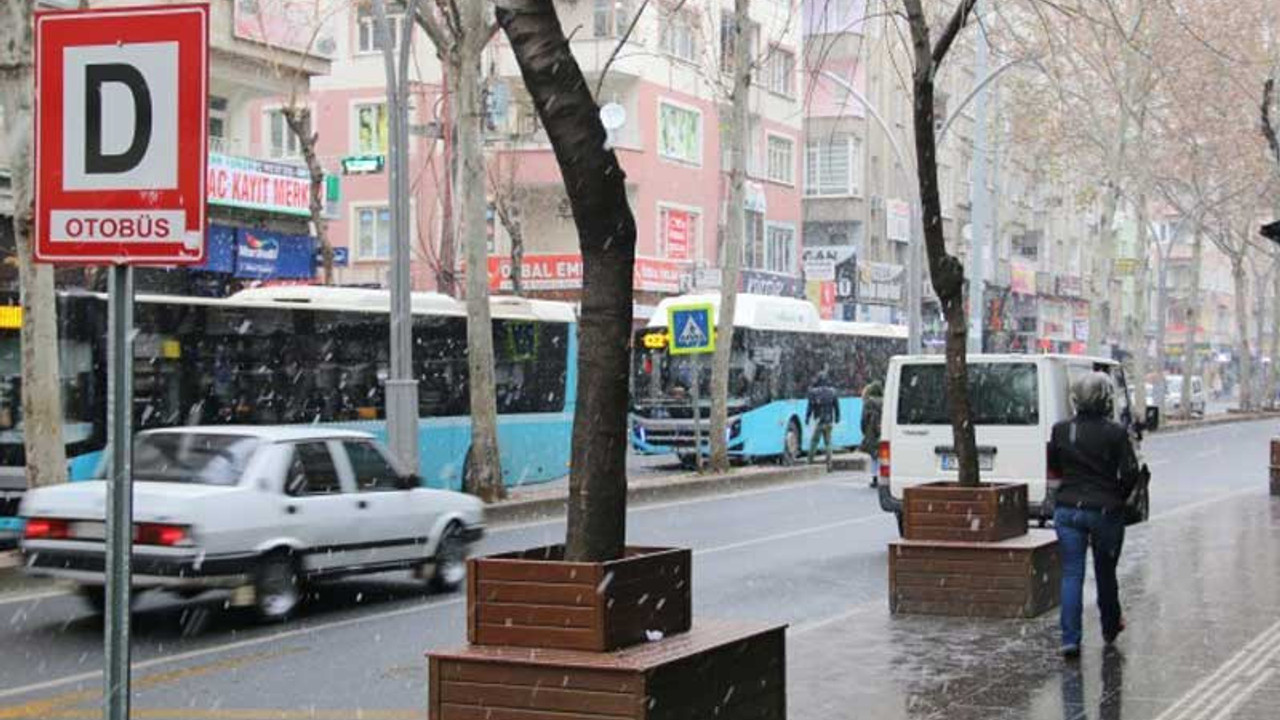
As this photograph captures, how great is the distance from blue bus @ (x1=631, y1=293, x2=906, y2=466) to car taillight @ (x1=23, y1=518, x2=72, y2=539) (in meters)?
21.8

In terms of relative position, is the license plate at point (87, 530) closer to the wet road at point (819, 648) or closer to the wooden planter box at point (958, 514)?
the wet road at point (819, 648)

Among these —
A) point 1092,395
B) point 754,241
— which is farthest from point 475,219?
point 754,241

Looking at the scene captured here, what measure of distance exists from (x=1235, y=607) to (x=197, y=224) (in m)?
9.76

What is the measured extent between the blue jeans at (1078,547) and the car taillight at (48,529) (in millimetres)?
6787

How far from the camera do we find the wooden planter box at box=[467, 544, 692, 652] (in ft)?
20.9

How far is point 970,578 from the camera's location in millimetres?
12406

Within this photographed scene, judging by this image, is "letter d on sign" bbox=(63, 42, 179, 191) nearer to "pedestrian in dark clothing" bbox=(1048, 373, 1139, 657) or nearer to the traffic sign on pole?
the traffic sign on pole

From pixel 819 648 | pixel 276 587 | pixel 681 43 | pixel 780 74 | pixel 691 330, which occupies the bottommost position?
pixel 819 648

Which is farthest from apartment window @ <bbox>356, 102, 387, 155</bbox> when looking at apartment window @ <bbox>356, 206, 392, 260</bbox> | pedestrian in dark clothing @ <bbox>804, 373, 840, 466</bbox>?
pedestrian in dark clothing @ <bbox>804, 373, 840, 466</bbox>

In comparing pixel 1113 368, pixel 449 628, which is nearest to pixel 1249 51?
pixel 1113 368

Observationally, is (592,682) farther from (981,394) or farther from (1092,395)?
(981,394)

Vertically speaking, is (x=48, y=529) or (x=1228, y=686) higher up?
(x=48, y=529)

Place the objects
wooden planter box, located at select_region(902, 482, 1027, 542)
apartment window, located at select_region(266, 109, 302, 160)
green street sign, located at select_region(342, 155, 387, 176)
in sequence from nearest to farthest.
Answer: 1. wooden planter box, located at select_region(902, 482, 1027, 542)
2. green street sign, located at select_region(342, 155, 387, 176)
3. apartment window, located at select_region(266, 109, 302, 160)

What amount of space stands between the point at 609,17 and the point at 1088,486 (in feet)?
133
